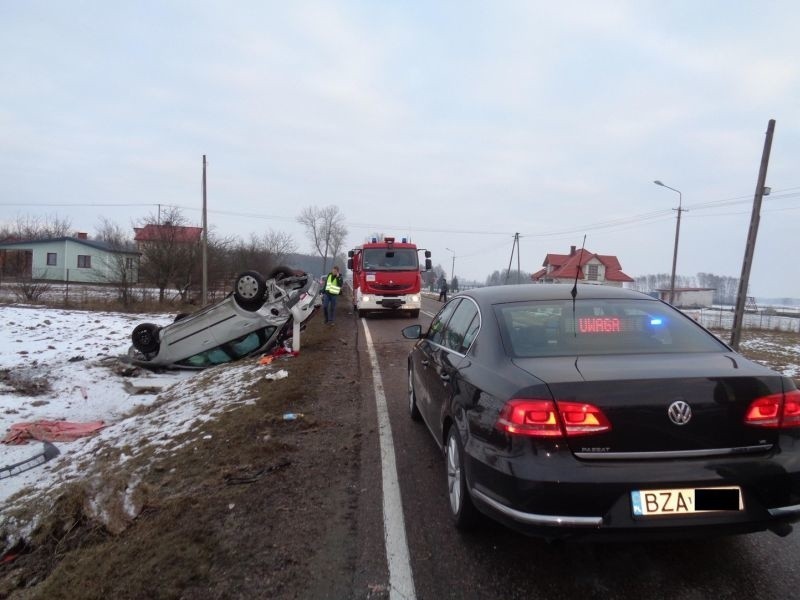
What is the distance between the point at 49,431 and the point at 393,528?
18.6 feet

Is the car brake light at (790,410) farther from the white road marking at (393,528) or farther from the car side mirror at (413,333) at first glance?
the car side mirror at (413,333)

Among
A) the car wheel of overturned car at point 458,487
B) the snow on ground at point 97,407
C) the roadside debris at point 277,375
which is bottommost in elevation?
the snow on ground at point 97,407

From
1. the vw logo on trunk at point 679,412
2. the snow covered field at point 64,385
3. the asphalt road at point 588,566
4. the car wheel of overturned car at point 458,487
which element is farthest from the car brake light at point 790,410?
the snow covered field at point 64,385

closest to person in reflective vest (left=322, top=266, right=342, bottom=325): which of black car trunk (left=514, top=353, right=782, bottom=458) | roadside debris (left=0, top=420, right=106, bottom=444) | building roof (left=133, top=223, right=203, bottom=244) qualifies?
roadside debris (left=0, top=420, right=106, bottom=444)

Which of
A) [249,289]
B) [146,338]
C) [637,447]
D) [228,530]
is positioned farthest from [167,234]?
[637,447]

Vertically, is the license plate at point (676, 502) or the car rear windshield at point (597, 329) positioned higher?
the car rear windshield at point (597, 329)

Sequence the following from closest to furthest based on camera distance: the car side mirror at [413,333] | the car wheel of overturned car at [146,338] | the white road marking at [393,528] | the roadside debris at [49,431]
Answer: the white road marking at [393,528]
the car side mirror at [413,333]
the roadside debris at [49,431]
the car wheel of overturned car at [146,338]

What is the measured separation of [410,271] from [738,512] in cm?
1462

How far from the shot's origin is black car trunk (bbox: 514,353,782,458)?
2334 mm

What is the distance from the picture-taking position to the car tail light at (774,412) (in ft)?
7.90

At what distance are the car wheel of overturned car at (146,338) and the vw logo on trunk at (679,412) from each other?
9.36 meters

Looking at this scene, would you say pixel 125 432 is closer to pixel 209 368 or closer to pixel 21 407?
pixel 21 407

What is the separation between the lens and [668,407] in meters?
2.35

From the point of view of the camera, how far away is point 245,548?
2875 mm
